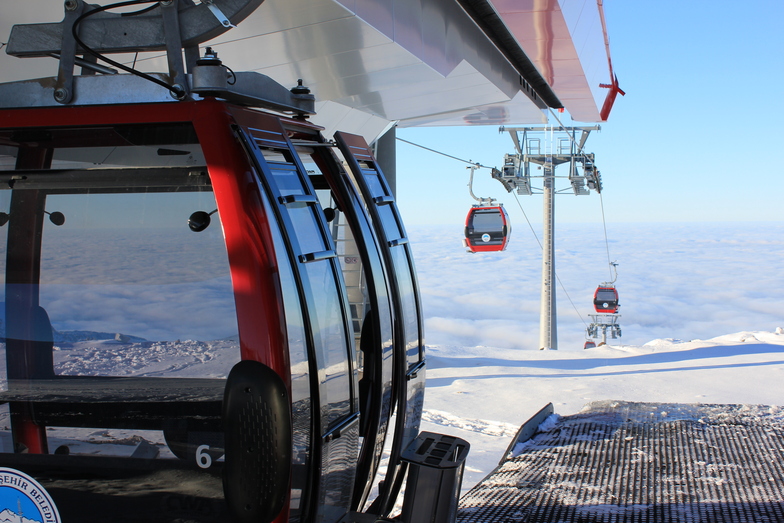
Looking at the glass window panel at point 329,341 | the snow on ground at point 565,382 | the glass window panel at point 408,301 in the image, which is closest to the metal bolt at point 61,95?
the glass window panel at point 329,341

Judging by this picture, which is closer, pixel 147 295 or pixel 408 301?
pixel 147 295

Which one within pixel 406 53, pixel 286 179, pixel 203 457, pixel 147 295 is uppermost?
pixel 406 53

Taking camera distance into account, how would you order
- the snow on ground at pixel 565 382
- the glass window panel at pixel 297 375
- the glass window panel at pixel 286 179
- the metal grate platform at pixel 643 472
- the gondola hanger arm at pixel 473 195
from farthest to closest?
the gondola hanger arm at pixel 473 195, the snow on ground at pixel 565 382, the metal grate platform at pixel 643 472, the glass window panel at pixel 286 179, the glass window panel at pixel 297 375

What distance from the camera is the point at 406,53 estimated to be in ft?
17.6

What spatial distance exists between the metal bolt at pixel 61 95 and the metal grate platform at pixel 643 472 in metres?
2.25

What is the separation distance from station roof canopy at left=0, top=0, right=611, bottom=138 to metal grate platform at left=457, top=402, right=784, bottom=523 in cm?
248

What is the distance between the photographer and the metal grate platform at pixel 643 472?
9.75 feet

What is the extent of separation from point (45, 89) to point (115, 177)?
369 millimetres

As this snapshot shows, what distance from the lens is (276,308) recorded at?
5.65 feet

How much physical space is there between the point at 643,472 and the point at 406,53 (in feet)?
11.5

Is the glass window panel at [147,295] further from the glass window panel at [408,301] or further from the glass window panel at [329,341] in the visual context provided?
the glass window panel at [408,301]

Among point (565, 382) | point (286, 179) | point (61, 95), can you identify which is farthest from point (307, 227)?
point (565, 382)

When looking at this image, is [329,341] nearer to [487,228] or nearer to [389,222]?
[389,222]

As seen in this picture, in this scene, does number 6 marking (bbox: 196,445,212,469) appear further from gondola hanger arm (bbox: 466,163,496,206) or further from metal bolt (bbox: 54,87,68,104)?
gondola hanger arm (bbox: 466,163,496,206)
